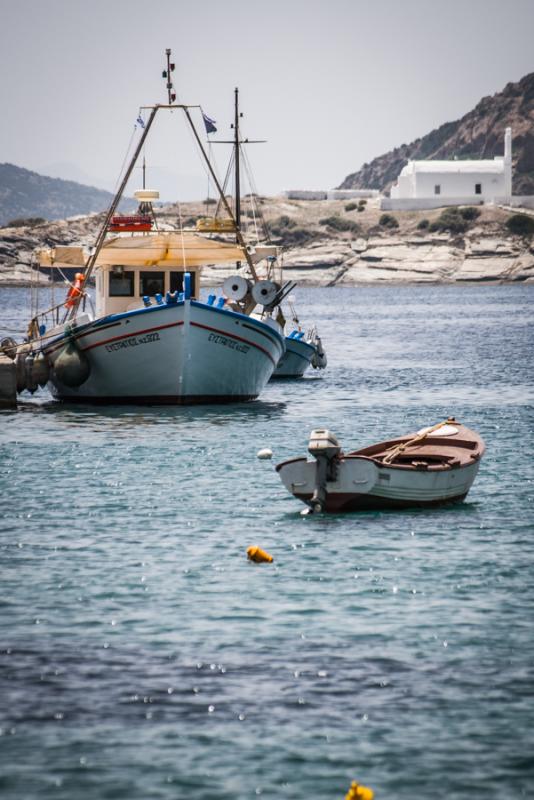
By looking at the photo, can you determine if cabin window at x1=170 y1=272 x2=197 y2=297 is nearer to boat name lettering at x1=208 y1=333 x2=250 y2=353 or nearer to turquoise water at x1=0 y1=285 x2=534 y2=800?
boat name lettering at x1=208 y1=333 x2=250 y2=353

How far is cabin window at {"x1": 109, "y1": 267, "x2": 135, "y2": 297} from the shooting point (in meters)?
35.7

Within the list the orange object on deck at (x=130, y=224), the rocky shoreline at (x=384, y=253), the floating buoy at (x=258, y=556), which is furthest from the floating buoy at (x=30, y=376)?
the rocky shoreline at (x=384, y=253)

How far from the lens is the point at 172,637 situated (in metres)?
14.1

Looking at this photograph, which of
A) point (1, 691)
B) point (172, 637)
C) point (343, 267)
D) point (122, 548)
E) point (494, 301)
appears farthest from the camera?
point (343, 267)

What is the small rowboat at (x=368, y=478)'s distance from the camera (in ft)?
65.1

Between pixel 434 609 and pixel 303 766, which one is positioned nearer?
pixel 303 766

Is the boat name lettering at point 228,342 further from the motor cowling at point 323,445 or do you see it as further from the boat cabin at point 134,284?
the motor cowling at point 323,445

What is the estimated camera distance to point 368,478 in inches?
786

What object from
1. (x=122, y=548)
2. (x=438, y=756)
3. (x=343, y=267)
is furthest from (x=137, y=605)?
(x=343, y=267)

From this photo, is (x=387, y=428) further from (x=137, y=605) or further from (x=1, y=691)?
(x=1, y=691)

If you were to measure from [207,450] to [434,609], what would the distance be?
1328cm

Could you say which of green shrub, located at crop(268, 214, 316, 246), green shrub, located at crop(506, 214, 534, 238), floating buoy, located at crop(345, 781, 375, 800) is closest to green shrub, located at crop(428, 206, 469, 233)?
green shrub, located at crop(506, 214, 534, 238)

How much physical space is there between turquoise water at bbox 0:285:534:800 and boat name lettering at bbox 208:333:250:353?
202 inches

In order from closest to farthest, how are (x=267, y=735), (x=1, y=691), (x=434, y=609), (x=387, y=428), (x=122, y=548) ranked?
(x=267, y=735) < (x=1, y=691) < (x=434, y=609) < (x=122, y=548) < (x=387, y=428)
